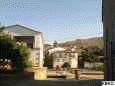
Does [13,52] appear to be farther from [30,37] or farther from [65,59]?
[65,59]

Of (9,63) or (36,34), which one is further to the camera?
(36,34)

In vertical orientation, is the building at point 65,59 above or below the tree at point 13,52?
below

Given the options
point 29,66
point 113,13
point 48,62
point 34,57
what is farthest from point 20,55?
point 48,62

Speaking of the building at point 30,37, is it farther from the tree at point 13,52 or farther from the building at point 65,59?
the tree at point 13,52

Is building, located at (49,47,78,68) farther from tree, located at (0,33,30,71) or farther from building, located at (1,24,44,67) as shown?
tree, located at (0,33,30,71)

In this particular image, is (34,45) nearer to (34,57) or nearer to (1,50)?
(34,57)

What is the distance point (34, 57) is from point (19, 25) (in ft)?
22.9

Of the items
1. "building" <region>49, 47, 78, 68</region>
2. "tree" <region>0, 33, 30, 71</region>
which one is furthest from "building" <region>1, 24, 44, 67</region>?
"tree" <region>0, 33, 30, 71</region>

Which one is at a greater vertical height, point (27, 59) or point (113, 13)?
point (113, 13)

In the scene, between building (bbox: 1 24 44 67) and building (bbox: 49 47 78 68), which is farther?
building (bbox: 49 47 78 68)

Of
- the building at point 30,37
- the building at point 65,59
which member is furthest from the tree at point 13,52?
the building at point 65,59

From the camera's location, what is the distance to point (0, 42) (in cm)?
1811

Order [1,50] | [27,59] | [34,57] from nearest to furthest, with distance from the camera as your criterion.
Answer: [1,50]
[27,59]
[34,57]

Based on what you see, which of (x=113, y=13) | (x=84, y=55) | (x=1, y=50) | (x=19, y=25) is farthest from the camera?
(x=84, y=55)
